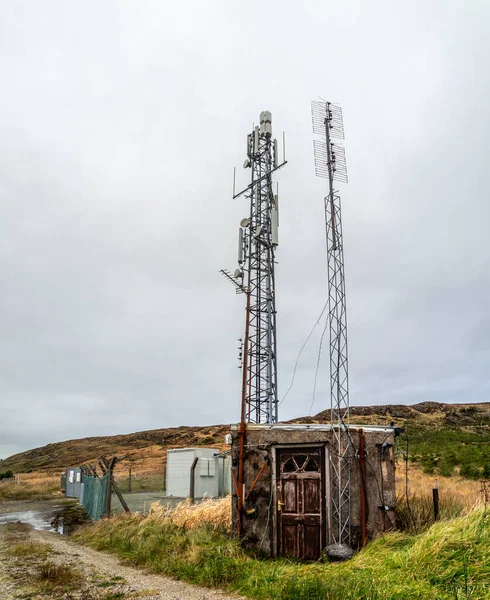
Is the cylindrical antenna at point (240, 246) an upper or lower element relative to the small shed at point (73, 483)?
upper

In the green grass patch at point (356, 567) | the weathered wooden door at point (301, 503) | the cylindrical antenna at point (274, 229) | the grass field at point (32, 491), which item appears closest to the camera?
the green grass patch at point (356, 567)

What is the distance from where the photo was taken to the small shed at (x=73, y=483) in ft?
106

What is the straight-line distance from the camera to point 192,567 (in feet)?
33.8

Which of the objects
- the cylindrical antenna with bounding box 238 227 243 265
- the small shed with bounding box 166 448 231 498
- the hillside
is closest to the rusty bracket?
the small shed with bounding box 166 448 231 498

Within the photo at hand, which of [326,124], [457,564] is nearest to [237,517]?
[457,564]

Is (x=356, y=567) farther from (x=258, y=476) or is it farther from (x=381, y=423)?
(x=381, y=423)

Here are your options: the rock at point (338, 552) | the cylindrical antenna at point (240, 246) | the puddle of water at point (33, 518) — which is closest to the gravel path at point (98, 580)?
the rock at point (338, 552)

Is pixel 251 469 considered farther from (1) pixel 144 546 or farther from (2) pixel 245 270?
(2) pixel 245 270

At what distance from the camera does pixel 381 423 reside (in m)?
48.0

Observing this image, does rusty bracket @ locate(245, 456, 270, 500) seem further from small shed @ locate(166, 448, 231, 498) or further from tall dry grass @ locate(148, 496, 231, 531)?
small shed @ locate(166, 448, 231, 498)

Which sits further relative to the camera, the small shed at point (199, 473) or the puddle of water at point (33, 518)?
the small shed at point (199, 473)

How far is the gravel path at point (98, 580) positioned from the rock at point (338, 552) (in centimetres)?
267

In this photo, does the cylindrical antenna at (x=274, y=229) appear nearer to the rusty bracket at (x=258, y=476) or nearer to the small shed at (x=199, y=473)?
the small shed at (x=199, y=473)

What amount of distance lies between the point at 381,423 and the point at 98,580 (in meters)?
41.3
